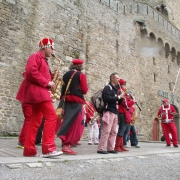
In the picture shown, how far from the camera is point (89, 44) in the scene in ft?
43.4

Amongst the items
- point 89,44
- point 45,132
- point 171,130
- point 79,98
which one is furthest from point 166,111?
point 89,44

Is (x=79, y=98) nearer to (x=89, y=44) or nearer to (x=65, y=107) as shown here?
(x=65, y=107)

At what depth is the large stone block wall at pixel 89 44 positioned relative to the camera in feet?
30.7

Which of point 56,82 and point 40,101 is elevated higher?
point 56,82

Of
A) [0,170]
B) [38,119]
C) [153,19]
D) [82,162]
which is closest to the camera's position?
[0,170]

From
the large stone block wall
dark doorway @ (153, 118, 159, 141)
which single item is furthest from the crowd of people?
dark doorway @ (153, 118, 159, 141)

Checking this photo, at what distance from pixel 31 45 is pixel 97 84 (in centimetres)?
438

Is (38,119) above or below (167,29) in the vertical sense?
below

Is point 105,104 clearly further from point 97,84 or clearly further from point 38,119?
point 97,84

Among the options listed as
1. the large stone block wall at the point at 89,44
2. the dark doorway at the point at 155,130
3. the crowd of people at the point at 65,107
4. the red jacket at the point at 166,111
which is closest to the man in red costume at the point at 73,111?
the crowd of people at the point at 65,107

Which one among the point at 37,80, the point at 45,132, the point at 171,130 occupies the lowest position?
the point at 45,132

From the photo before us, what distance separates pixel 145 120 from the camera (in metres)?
16.3

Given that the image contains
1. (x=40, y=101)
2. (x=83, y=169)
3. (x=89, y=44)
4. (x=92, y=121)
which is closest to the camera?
(x=83, y=169)

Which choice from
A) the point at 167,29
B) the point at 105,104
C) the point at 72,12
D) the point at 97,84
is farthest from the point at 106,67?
the point at 105,104
